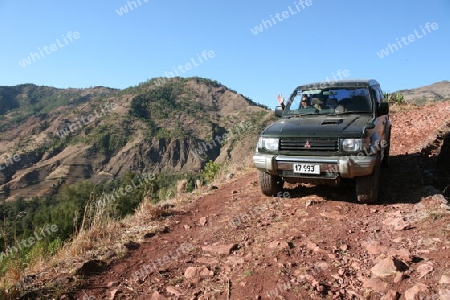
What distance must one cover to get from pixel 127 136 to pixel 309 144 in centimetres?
12050

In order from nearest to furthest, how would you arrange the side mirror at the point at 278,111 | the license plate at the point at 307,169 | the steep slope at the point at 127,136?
1. the license plate at the point at 307,169
2. the side mirror at the point at 278,111
3. the steep slope at the point at 127,136

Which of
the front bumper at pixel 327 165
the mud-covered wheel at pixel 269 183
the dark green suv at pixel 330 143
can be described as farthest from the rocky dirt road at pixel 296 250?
the front bumper at pixel 327 165

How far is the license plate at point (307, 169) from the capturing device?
4672mm

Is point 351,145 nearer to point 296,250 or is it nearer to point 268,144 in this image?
point 268,144

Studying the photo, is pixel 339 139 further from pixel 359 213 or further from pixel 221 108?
pixel 221 108

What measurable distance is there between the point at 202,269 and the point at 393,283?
70.2 inches

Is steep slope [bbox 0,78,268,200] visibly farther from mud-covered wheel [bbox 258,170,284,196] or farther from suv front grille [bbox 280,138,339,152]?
suv front grille [bbox 280,138,339,152]

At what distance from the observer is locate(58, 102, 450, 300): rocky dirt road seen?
292 cm

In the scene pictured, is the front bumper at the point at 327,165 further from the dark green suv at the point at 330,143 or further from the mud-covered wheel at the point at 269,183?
the mud-covered wheel at the point at 269,183

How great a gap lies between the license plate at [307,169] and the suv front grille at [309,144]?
0.86 ft

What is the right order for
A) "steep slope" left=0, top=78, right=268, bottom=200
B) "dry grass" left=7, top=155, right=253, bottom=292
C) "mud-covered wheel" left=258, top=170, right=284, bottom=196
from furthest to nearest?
"steep slope" left=0, top=78, right=268, bottom=200 < "mud-covered wheel" left=258, top=170, right=284, bottom=196 < "dry grass" left=7, top=155, right=253, bottom=292

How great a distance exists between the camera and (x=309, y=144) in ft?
15.9

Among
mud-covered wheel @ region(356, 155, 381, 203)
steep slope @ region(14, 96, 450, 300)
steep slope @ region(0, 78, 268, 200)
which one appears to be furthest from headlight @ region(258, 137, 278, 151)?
steep slope @ region(0, 78, 268, 200)

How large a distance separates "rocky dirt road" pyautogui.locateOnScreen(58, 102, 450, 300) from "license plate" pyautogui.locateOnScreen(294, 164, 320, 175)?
24.7 inches
